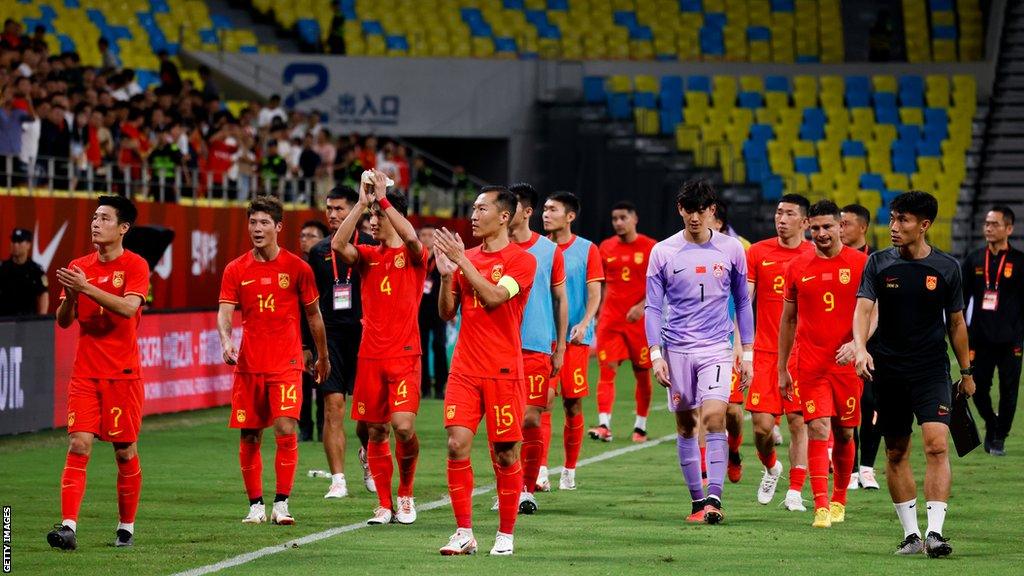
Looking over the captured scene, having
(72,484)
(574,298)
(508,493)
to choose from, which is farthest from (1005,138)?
(72,484)

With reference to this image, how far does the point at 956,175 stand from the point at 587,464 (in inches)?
959

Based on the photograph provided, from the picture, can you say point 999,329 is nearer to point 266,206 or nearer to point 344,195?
point 344,195

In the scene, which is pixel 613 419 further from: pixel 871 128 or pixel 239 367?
pixel 871 128

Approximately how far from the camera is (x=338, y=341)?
1361 cm

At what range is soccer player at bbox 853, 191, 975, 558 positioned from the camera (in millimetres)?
10055

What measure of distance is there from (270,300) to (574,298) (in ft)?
10.0

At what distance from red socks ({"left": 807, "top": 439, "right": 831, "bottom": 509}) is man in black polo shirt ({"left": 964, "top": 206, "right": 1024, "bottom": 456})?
17.8 ft

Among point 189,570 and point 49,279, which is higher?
point 49,279

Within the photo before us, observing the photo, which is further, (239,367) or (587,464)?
(587,464)

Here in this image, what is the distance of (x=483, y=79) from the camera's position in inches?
1519

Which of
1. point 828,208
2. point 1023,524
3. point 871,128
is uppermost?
point 871,128

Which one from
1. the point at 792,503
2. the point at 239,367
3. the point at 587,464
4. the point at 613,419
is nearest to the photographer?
the point at 239,367

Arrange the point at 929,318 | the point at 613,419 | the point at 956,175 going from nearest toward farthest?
the point at 929,318 < the point at 613,419 < the point at 956,175

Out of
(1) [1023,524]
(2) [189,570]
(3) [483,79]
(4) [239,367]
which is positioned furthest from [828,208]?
(3) [483,79]
